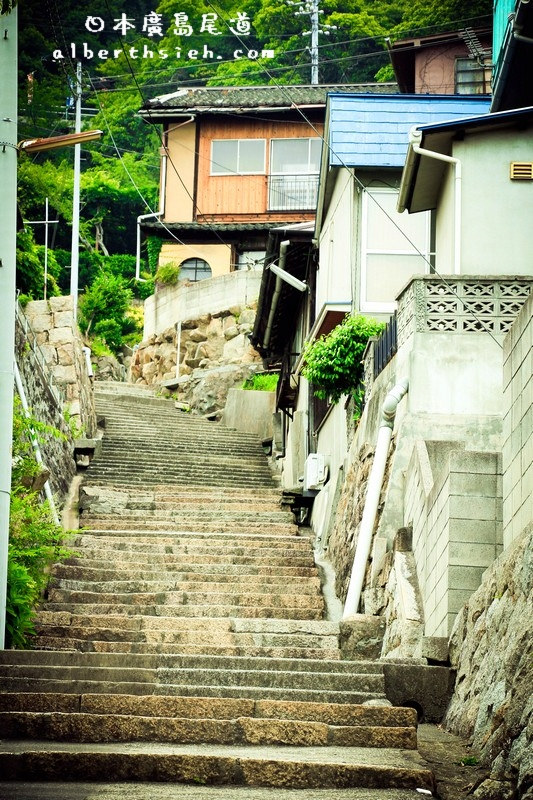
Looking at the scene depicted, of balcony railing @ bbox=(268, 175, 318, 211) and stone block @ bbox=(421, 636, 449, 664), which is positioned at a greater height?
balcony railing @ bbox=(268, 175, 318, 211)

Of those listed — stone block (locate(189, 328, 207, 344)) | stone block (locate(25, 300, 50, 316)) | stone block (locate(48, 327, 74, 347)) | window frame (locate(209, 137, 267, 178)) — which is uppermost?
window frame (locate(209, 137, 267, 178))

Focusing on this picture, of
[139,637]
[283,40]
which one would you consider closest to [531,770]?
[139,637]

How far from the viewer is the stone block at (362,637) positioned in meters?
12.5

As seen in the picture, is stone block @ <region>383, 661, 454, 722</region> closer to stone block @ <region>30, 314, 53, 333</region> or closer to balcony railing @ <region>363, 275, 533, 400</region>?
balcony railing @ <region>363, 275, 533, 400</region>

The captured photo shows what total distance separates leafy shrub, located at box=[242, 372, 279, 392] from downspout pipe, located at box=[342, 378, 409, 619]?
18.6 meters

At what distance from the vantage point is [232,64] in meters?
53.3

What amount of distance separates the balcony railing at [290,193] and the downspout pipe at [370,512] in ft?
90.3

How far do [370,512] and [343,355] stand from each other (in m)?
4.72

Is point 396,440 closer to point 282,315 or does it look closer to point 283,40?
point 282,315

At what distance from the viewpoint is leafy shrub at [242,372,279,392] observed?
33156mm

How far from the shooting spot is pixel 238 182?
4125 cm

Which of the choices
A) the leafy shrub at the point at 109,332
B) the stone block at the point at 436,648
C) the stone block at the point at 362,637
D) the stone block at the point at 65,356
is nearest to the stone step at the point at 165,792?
the stone block at the point at 436,648

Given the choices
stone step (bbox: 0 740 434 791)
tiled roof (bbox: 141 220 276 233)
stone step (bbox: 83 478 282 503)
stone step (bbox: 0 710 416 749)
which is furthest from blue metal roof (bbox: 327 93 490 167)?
tiled roof (bbox: 141 220 276 233)

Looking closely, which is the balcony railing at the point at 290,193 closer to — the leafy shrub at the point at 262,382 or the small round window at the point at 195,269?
the small round window at the point at 195,269
